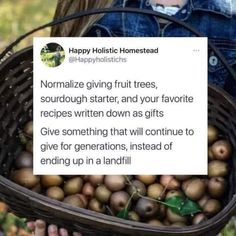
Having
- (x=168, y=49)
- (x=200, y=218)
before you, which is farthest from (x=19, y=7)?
(x=200, y=218)

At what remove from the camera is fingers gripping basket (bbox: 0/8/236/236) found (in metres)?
1.18

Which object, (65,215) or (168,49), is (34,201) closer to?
(65,215)

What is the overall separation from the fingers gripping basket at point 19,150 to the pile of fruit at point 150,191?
0.08ft

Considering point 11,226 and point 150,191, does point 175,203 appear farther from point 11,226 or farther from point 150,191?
point 11,226

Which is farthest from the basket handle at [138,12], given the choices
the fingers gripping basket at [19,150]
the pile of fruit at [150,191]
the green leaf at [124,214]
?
the green leaf at [124,214]

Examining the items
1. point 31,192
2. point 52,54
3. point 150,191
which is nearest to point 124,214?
point 150,191

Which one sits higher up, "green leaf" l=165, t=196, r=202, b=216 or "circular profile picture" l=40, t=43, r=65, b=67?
"circular profile picture" l=40, t=43, r=65, b=67

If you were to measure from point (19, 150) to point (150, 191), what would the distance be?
0.80ft

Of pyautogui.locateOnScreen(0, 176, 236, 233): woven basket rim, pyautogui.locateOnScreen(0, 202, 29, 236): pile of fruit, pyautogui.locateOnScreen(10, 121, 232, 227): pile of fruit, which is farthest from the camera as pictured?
pyautogui.locateOnScreen(0, 202, 29, 236): pile of fruit

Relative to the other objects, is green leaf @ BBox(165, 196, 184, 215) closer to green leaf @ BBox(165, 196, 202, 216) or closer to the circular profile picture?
green leaf @ BBox(165, 196, 202, 216)

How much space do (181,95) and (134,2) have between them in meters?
0.21

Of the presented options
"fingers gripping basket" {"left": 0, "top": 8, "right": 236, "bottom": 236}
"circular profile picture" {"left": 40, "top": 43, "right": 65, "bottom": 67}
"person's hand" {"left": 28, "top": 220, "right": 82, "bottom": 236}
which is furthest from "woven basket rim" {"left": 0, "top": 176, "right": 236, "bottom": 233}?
"circular profile picture" {"left": 40, "top": 43, "right": 65, "bottom": 67}
